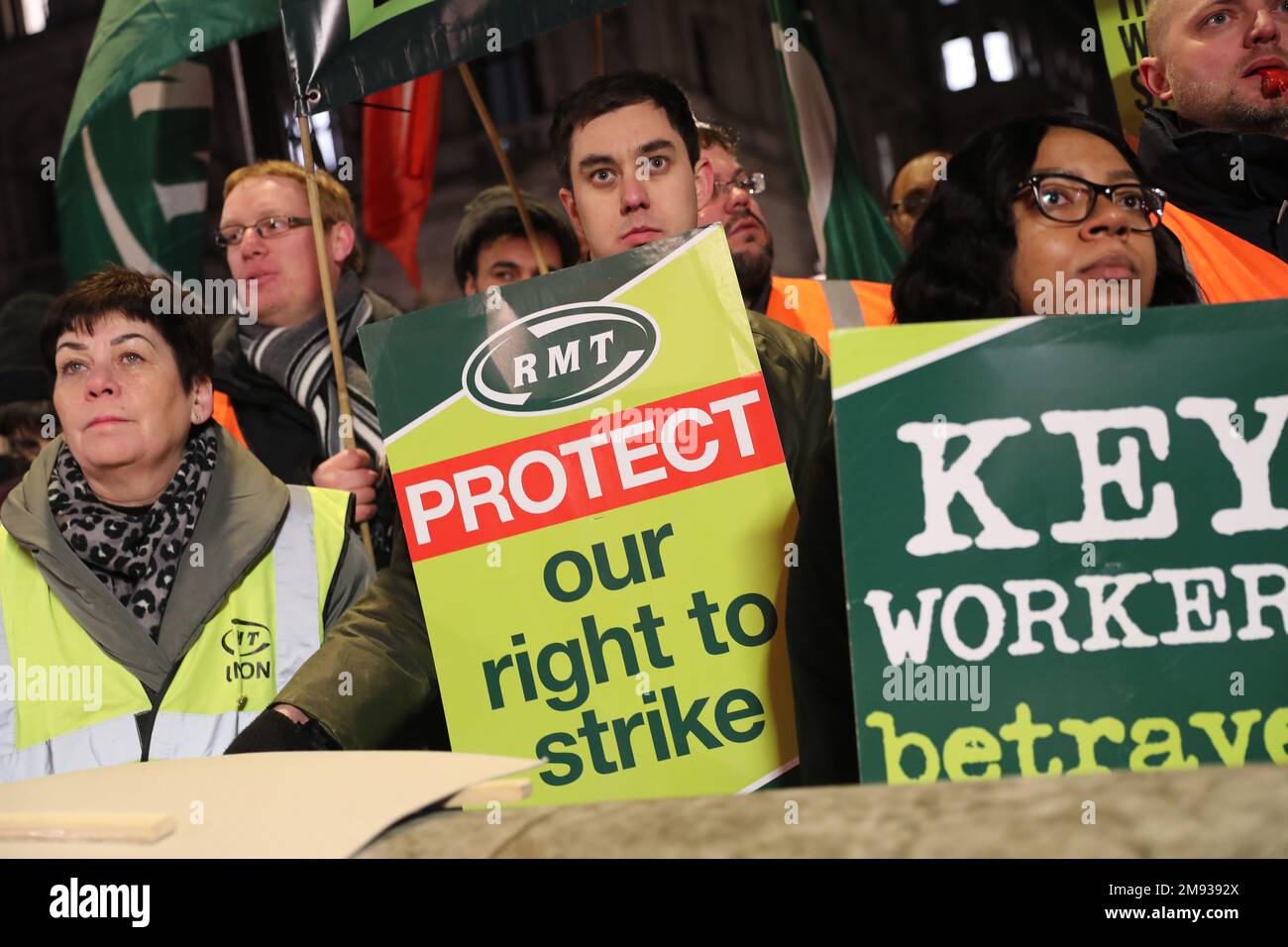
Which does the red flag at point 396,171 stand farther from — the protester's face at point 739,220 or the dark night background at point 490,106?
the dark night background at point 490,106

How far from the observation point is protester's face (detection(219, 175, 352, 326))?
3680 mm

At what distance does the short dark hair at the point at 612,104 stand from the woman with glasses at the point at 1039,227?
2.06ft

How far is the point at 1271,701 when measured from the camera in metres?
1.63

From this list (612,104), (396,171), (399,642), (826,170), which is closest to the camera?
(399,642)

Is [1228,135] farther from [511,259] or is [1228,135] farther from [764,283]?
[511,259]

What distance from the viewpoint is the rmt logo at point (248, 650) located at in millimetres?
2604

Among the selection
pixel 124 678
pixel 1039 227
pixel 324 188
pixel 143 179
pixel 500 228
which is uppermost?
pixel 143 179

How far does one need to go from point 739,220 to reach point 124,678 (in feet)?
6.34

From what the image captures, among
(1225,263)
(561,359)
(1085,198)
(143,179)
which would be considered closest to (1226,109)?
(1225,263)

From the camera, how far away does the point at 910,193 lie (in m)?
4.89

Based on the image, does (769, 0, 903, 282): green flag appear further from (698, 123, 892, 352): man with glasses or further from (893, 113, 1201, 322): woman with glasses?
(893, 113, 1201, 322): woman with glasses

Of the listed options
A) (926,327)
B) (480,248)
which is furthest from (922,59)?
(926,327)
